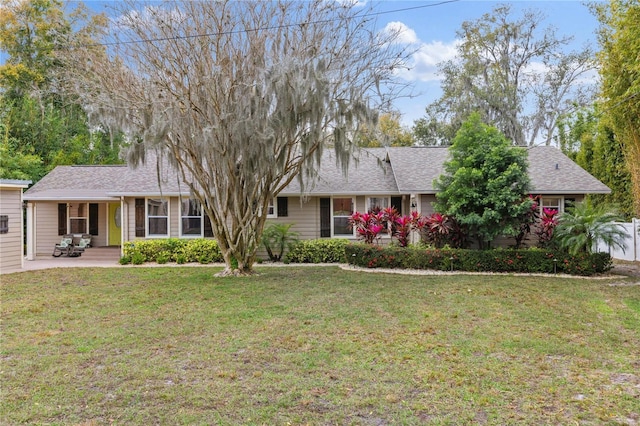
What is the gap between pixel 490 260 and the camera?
1136cm

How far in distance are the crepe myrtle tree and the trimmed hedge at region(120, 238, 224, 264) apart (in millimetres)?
3257

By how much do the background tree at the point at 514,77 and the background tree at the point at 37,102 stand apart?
814 inches

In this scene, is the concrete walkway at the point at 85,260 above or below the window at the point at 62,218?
below

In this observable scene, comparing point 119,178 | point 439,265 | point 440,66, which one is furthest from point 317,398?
point 440,66

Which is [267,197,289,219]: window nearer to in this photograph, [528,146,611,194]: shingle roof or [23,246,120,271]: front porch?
[23,246,120,271]: front porch

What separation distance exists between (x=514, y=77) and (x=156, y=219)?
22188 mm

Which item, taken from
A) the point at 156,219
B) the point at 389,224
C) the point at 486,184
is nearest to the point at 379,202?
the point at 389,224

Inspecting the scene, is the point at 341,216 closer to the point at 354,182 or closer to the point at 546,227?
the point at 354,182

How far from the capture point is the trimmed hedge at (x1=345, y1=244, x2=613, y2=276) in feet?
36.1

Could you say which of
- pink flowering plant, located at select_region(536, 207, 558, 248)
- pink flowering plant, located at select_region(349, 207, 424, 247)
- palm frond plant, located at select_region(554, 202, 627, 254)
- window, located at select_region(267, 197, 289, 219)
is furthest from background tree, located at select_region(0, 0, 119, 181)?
palm frond plant, located at select_region(554, 202, 627, 254)

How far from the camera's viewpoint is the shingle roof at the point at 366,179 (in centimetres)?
1369

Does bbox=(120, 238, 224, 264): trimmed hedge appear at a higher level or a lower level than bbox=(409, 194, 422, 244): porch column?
lower

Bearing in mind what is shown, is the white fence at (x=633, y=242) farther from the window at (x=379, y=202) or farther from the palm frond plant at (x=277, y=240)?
the palm frond plant at (x=277, y=240)

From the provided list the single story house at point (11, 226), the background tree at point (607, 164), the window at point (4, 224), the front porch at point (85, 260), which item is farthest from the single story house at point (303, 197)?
the window at point (4, 224)
